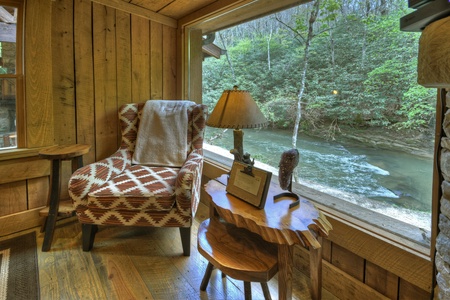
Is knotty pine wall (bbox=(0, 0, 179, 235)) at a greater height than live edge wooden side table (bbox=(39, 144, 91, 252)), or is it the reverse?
knotty pine wall (bbox=(0, 0, 179, 235))

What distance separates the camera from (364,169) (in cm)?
148

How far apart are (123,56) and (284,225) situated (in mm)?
2162

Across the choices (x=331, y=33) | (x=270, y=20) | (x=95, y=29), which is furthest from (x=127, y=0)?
(x=331, y=33)

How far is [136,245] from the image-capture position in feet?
6.17

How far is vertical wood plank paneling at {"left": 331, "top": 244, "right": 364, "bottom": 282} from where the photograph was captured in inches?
53.1

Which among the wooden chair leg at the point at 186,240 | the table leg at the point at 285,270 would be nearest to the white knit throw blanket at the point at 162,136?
the wooden chair leg at the point at 186,240

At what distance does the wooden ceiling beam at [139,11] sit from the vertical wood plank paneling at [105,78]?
46mm

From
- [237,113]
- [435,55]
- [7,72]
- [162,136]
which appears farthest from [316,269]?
[7,72]

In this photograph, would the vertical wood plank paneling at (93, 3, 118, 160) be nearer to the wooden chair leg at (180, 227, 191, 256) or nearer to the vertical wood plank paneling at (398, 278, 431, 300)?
the wooden chair leg at (180, 227, 191, 256)

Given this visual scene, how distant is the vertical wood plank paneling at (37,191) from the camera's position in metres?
2.10

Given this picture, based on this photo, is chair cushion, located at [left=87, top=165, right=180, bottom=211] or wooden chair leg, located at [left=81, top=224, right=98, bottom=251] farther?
wooden chair leg, located at [left=81, top=224, right=98, bottom=251]

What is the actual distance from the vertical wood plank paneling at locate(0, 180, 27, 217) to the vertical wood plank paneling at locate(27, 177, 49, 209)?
0.03 metres

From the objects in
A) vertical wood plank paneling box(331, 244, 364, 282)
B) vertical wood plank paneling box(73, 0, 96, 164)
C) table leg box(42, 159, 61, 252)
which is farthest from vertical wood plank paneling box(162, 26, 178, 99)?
vertical wood plank paneling box(331, 244, 364, 282)

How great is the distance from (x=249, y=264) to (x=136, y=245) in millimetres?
1083
